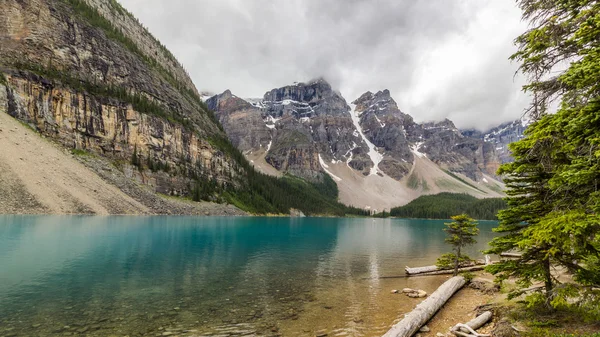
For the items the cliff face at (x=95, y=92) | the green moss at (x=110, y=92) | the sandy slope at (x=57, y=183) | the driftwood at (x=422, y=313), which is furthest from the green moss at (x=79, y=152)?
the driftwood at (x=422, y=313)

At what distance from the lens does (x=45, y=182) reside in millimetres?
79125

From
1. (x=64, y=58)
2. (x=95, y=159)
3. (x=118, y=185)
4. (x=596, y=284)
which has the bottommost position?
(x=596, y=284)

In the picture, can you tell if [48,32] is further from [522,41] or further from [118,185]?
[522,41]

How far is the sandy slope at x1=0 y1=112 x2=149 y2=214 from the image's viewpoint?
72.0 m

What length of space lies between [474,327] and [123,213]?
104093mm

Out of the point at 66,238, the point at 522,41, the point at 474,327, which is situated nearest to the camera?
the point at 522,41

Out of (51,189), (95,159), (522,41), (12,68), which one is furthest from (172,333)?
(12,68)

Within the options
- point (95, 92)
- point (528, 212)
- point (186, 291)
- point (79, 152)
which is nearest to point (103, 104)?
point (95, 92)

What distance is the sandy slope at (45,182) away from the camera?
72.0m

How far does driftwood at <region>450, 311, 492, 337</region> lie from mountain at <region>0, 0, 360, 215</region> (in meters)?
93.6

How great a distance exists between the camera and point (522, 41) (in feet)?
38.3

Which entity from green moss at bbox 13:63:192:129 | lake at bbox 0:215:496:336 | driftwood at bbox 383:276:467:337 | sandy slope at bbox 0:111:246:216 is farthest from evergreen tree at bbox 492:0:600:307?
green moss at bbox 13:63:192:129

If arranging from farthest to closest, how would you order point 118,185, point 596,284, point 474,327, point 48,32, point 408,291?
point 48,32
point 118,185
point 408,291
point 474,327
point 596,284

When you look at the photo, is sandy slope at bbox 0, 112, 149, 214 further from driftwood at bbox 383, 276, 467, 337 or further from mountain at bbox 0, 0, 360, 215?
driftwood at bbox 383, 276, 467, 337
